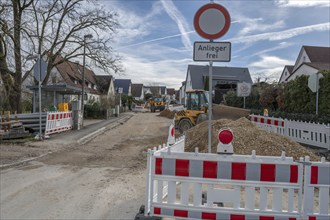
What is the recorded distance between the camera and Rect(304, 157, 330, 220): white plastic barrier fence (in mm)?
4000

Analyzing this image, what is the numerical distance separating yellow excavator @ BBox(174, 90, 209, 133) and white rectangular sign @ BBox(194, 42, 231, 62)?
44.5 feet

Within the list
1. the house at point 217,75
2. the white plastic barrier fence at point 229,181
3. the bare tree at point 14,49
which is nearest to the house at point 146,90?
the house at point 217,75

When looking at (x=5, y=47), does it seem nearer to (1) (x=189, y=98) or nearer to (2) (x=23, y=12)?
(2) (x=23, y=12)

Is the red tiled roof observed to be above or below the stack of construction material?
above

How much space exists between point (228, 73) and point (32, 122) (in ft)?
181

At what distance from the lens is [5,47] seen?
68.8 feet

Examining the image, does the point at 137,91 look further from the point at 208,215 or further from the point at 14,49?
the point at 208,215

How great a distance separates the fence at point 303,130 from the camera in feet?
39.1

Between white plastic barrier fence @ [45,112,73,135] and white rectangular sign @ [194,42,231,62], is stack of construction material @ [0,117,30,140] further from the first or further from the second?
white rectangular sign @ [194,42,231,62]

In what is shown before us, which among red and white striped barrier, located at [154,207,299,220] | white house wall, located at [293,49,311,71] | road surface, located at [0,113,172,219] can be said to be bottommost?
road surface, located at [0,113,172,219]

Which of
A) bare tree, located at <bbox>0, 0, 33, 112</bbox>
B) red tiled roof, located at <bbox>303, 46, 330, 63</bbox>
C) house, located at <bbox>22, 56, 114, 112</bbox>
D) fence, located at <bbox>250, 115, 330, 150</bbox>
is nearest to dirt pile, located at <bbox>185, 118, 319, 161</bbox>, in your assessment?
fence, located at <bbox>250, 115, 330, 150</bbox>

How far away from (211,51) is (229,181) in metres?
2.13

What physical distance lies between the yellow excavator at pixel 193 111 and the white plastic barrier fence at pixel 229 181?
47.4 ft

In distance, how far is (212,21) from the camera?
511 centimetres
